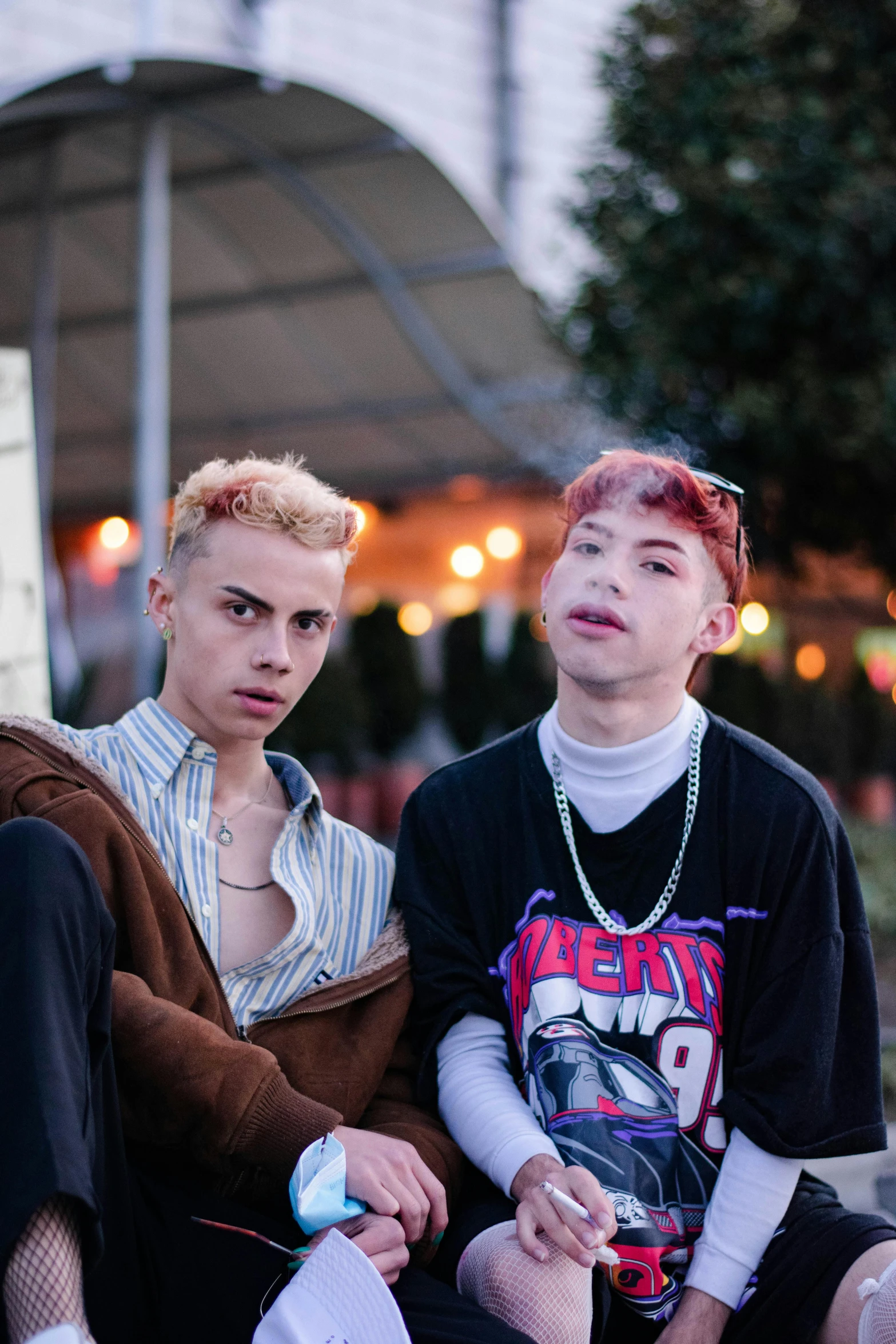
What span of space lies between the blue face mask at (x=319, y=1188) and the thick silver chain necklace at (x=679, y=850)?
58cm

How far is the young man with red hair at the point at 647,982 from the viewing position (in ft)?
6.22

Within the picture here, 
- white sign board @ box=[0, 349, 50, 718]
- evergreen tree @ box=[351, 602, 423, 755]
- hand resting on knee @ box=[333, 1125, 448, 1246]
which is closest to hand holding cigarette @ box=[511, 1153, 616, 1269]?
hand resting on knee @ box=[333, 1125, 448, 1246]

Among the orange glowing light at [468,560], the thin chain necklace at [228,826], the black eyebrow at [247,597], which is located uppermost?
the orange glowing light at [468,560]

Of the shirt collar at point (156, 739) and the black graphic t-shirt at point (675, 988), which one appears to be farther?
the shirt collar at point (156, 739)

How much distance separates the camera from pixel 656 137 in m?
7.96

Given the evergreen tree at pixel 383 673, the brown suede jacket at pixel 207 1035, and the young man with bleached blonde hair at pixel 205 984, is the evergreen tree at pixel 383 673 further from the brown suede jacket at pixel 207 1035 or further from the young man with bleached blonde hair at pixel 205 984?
the brown suede jacket at pixel 207 1035

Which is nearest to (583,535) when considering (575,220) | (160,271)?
(160,271)

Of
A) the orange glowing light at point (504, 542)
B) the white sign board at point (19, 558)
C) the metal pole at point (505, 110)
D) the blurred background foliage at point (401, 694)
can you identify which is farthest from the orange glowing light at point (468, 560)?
the white sign board at point (19, 558)

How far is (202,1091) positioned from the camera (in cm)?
174

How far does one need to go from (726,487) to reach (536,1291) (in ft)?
4.45

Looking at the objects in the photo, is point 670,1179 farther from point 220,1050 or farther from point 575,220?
point 575,220

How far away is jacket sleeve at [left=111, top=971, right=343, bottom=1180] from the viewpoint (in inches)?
68.7

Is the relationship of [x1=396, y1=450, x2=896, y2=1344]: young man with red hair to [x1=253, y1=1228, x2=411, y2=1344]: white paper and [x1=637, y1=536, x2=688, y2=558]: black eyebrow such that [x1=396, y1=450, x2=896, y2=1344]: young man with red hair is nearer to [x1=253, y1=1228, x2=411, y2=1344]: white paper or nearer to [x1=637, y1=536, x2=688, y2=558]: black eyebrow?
[x1=637, y1=536, x2=688, y2=558]: black eyebrow

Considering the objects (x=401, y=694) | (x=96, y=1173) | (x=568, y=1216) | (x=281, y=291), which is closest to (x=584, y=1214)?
(x=568, y=1216)
